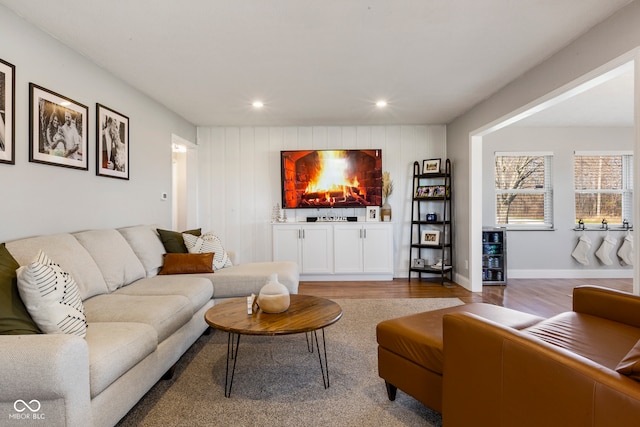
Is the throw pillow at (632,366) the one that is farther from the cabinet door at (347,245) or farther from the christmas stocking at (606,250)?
the christmas stocking at (606,250)

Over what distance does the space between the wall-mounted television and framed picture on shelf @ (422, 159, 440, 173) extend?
0.72 meters

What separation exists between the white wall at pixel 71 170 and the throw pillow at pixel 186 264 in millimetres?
641

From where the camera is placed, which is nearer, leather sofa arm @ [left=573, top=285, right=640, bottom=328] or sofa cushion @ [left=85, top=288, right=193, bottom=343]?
leather sofa arm @ [left=573, top=285, right=640, bottom=328]

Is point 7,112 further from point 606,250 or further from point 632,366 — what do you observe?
point 606,250

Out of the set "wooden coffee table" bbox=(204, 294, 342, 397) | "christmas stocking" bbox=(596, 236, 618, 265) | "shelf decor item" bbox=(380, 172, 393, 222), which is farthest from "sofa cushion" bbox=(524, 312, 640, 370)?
"christmas stocking" bbox=(596, 236, 618, 265)

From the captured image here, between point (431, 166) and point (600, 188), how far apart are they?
2852 mm

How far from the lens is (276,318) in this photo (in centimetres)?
204

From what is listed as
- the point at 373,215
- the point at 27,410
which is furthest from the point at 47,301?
the point at 373,215

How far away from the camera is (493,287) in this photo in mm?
4711

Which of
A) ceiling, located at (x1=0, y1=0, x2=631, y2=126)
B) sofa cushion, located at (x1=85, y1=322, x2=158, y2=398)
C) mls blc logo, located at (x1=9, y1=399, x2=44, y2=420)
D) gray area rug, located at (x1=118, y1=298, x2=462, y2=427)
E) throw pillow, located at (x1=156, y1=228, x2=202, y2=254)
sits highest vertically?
ceiling, located at (x1=0, y1=0, x2=631, y2=126)

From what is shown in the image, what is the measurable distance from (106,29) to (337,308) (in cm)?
257

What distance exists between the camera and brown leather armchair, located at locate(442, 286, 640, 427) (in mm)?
967

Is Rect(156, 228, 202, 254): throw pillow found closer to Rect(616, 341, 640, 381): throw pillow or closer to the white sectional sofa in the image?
the white sectional sofa

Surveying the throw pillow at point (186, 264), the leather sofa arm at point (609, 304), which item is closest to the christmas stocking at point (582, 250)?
the leather sofa arm at point (609, 304)
